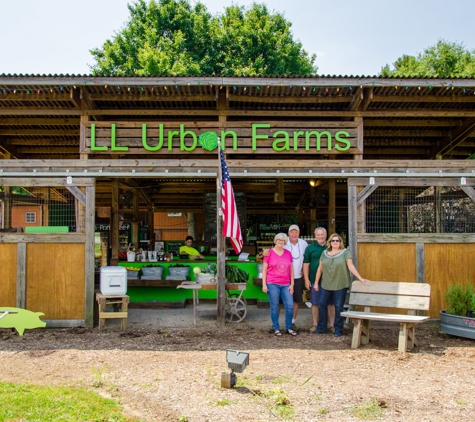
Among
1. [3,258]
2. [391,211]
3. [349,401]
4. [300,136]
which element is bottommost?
[349,401]

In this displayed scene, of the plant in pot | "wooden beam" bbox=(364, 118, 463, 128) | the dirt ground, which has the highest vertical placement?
"wooden beam" bbox=(364, 118, 463, 128)

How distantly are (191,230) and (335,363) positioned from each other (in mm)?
13484

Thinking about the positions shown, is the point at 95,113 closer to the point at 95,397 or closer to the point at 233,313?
the point at 233,313

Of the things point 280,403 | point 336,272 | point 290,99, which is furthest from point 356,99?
point 280,403

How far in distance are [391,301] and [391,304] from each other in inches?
1.8

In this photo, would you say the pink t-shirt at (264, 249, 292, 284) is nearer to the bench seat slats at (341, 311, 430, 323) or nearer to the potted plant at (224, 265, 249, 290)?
the bench seat slats at (341, 311, 430, 323)

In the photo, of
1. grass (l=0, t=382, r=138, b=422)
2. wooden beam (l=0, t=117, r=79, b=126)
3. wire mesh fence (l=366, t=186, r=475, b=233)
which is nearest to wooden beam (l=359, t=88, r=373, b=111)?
wire mesh fence (l=366, t=186, r=475, b=233)

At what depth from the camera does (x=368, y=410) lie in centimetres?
496

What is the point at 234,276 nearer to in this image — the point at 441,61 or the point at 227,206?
the point at 227,206

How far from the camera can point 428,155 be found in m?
13.0

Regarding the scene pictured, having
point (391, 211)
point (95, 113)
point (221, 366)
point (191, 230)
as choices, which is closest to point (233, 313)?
point (221, 366)

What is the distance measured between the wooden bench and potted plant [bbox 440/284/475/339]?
2.81 ft

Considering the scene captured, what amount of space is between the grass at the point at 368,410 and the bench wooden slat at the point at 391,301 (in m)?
2.98

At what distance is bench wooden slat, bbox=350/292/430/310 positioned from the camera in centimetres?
784
